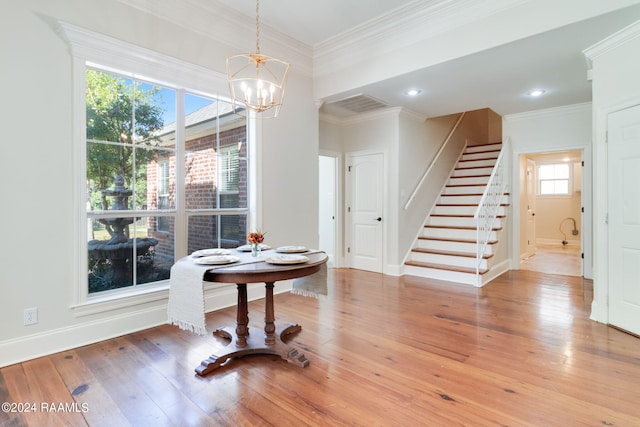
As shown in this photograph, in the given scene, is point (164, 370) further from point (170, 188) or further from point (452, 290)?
point (452, 290)

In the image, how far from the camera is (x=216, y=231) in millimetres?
3680

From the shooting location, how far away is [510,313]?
3404mm

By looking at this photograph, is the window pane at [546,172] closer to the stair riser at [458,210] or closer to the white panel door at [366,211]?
the stair riser at [458,210]

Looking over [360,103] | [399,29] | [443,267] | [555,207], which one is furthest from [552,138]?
[555,207]

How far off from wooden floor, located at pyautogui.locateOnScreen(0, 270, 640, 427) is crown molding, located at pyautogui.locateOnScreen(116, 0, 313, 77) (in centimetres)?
295

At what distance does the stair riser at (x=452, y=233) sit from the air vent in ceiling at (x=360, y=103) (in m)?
2.29

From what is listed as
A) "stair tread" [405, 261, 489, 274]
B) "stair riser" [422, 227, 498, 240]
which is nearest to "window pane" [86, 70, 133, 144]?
"stair tread" [405, 261, 489, 274]

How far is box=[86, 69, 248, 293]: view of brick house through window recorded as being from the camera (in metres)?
2.86

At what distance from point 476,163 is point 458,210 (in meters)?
1.47

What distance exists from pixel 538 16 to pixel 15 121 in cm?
422

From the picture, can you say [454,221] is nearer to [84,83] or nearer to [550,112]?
[550,112]

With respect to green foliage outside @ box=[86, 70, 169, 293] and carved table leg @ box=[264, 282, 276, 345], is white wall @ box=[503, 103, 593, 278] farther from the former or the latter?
green foliage outside @ box=[86, 70, 169, 293]

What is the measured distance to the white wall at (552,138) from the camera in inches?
196

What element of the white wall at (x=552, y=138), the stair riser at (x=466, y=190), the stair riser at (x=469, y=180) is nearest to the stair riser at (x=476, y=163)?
the stair riser at (x=469, y=180)
